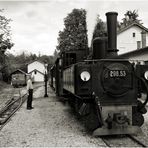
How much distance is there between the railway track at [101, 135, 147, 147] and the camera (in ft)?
21.5

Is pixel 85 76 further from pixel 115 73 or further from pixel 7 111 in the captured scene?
pixel 7 111

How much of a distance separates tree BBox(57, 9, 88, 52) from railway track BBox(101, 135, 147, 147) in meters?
33.7

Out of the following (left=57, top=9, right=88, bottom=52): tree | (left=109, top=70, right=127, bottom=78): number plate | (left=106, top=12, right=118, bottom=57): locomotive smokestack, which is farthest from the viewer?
(left=57, top=9, right=88, bottom=52): tree

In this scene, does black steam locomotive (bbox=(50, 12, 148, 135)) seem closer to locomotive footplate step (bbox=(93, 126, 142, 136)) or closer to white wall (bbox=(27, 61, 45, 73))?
locomotive footplate step (bbox=(93, 126, 142, 136))

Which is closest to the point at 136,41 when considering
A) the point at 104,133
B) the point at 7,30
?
the point at 7,30

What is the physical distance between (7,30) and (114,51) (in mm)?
30051

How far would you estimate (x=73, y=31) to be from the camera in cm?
4334

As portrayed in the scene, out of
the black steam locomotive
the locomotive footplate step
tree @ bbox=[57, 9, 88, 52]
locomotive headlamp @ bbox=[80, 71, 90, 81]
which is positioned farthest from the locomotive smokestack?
tree @ bbox=[57, 9, 88, 52]

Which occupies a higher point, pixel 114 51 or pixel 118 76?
pixel 114 51

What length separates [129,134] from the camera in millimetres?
7586

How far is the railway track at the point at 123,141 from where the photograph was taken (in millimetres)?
6562

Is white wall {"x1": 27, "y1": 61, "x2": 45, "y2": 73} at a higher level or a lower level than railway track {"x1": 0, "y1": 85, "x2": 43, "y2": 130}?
higher

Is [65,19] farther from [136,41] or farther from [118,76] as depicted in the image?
[118,76]

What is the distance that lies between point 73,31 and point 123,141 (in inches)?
1466
